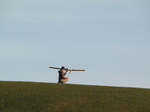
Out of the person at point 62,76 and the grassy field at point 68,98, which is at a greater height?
the person at point 62,76

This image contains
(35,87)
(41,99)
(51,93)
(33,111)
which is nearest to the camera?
(33,111)

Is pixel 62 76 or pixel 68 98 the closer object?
pixel 68 98

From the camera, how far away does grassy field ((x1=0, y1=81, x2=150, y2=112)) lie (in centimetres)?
2638

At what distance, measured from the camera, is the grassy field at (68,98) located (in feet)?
86.5

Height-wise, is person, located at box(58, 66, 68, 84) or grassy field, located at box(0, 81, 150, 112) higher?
person, located at box(58, 66, 68, 84)

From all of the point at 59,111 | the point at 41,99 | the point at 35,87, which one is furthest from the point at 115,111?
the point at 35,87

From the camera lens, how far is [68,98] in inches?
1123

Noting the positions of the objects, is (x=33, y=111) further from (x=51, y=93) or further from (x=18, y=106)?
(x=51, y=93)

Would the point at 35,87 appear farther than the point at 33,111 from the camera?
Yes

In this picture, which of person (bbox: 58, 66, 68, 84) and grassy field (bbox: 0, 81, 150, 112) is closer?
grassy field (bbox: 0, 81, 150, 112)

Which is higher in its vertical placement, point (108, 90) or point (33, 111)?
point (108, 90)

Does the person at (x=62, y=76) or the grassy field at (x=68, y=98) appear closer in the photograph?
the grassy field at (x=68, y=98)

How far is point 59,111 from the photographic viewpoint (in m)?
25.6

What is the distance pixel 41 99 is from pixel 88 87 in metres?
7.15
